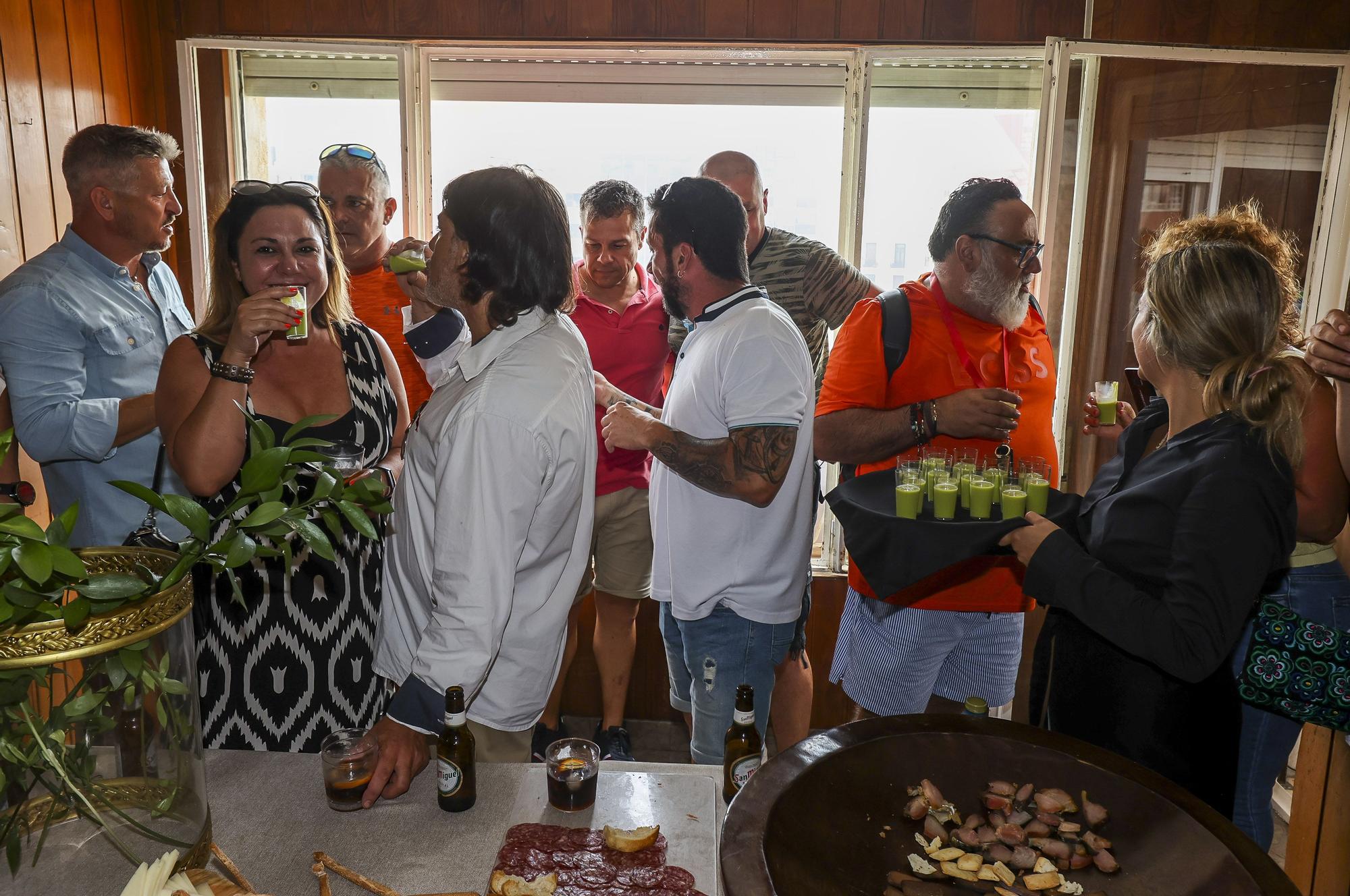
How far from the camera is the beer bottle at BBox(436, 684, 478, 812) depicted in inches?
47.8

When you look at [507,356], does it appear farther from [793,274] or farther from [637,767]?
[793,274]

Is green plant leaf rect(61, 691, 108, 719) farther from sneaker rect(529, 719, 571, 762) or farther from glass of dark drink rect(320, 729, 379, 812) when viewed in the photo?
sneaker rect(529, 719, 571, 762)

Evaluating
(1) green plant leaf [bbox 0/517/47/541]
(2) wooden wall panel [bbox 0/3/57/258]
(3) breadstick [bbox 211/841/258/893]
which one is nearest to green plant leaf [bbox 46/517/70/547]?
(1) green plant leaf [bbox 0/517/47/541]

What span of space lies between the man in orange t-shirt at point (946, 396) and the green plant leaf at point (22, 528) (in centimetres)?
182

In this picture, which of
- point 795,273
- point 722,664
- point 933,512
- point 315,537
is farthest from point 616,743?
point 315,537

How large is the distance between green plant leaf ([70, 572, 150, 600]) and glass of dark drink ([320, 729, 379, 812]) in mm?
494

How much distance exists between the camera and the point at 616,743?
10.4 feet

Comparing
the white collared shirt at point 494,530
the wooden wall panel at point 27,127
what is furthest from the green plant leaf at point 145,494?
the wooden wall panel at point 27,127

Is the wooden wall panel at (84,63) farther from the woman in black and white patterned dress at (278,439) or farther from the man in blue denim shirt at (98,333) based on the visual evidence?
the woman in black and white patterned dress at (278,439)

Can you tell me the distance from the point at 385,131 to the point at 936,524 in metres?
2.59

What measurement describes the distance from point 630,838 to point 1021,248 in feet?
5.98

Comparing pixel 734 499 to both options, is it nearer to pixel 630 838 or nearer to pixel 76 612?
pixel 630 838

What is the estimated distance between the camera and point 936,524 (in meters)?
1.77

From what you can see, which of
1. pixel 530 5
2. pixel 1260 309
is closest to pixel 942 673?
pixel 1260 309
